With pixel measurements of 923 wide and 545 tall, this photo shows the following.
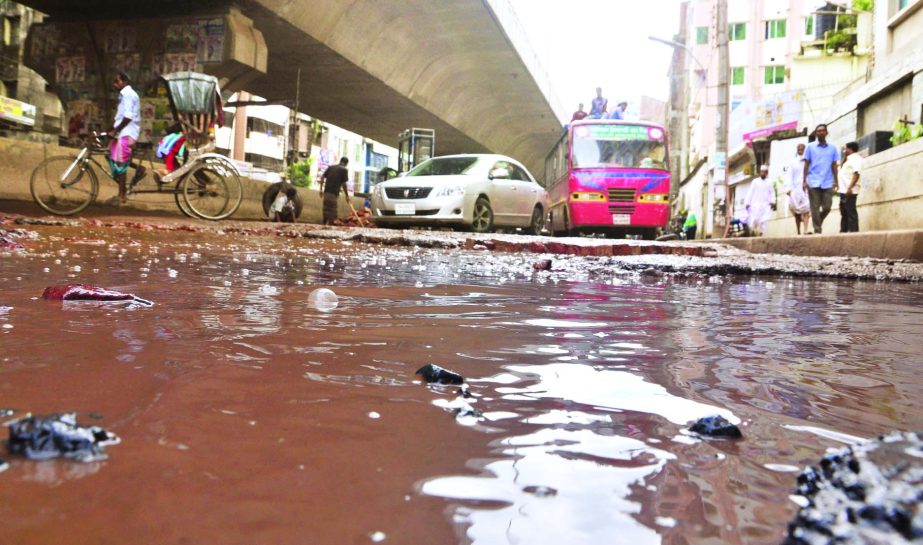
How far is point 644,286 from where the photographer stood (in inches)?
148

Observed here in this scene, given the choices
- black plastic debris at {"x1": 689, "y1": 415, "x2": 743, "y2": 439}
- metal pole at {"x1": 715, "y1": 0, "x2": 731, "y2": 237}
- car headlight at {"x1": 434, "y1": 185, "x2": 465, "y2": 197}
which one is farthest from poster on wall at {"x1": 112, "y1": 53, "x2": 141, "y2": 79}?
black plastic debris at {"x1": 689, "y1": 415, "x2": 743, "y2": 439}

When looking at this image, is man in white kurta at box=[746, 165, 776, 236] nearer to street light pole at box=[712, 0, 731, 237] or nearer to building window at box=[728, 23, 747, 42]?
→ street light pole at box=[712, 0, 731, 237]

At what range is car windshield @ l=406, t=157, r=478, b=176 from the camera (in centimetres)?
1219

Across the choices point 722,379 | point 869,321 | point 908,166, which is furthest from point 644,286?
point 908,166

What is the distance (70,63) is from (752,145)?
24.0m

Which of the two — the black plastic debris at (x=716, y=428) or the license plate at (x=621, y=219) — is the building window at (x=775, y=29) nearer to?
the license plate at (x=621, y=219)

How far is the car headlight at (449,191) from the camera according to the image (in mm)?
11273

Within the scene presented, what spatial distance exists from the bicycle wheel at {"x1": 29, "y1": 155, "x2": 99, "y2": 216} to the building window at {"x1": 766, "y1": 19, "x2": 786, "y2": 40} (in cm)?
4736

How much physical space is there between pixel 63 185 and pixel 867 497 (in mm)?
9890

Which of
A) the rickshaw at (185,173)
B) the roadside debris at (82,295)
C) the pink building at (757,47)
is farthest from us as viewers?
the pink building at (757,47)

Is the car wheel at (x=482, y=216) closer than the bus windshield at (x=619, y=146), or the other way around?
the car wheel at (x=482, y=216)

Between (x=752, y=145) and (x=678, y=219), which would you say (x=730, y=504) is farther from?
(x=678, y=219)

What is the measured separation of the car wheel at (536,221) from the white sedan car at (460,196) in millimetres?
351

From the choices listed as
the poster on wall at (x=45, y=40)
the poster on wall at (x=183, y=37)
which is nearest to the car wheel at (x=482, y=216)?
the poster on wall at (x=183, y=37)
